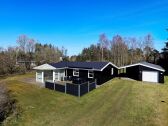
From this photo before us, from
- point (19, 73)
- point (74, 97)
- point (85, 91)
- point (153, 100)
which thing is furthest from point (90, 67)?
point (19, 73)

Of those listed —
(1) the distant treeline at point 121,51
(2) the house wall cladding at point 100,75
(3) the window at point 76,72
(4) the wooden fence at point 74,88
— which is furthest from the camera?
(1) the distant treeline at point 121,51

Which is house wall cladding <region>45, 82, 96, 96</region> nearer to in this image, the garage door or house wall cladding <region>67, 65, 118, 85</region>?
house wall cladding <region>67, 65, 118, 85</region>

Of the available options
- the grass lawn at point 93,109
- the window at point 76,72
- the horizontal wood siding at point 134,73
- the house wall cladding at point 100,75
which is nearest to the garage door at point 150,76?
the horizontal wood siding at point 134,73

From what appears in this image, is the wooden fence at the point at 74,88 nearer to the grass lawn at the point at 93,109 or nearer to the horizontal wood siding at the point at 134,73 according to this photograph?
the grass lawn at the point at 93,109

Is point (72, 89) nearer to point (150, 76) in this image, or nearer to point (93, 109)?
point (93, 109)

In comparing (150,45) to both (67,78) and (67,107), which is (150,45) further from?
(67,107)

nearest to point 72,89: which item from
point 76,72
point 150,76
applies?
point 76,72

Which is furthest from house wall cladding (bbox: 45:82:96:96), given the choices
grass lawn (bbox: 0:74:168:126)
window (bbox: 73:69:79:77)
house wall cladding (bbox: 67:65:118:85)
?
window (bbox: 73:69:79:77)

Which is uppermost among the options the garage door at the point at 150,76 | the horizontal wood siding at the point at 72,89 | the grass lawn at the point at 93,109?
the garage door at the point at 150,76
